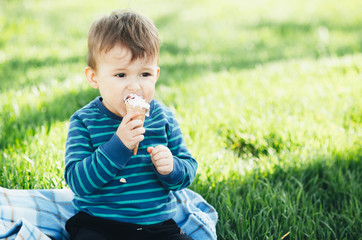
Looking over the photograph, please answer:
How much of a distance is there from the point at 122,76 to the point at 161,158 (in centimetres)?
41

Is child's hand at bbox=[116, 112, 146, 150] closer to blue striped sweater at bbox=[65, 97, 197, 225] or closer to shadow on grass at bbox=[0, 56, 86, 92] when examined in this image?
blue striped sweater at bbox=[65, 97, 197, 225]

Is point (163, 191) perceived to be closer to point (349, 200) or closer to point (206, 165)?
point (206, 165)

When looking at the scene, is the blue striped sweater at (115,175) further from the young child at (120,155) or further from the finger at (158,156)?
the finger at (158,156)

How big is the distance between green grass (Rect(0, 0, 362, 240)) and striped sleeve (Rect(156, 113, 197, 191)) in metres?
0.43

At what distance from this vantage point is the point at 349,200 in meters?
2.46

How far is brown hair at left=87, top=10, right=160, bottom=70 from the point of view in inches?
70.5

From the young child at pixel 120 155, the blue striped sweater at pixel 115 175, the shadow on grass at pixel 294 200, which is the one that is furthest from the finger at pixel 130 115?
the shadow on grass at pixel 294 200

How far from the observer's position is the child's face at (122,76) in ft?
5.88

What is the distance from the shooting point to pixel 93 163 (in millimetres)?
1721

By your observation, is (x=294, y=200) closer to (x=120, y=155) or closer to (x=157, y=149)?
(x=157, y=149)

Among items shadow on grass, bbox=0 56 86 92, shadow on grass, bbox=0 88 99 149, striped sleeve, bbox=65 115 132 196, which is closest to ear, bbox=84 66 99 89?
striped sleeve, bbox=65 115 132 196

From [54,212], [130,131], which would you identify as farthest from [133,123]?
[54,212]

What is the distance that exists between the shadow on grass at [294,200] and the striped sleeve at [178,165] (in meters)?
0.42

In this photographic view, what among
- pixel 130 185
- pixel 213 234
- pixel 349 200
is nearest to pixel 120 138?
pixel 130 185
